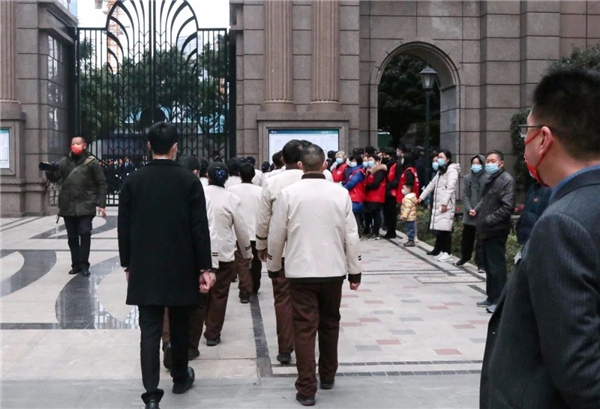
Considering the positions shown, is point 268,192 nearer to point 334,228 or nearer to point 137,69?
point 334,228

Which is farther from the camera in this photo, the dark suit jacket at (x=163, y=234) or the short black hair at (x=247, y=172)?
the short black hair at (x=247, y=172)

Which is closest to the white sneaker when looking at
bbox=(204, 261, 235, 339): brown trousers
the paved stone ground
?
the paved stone ground

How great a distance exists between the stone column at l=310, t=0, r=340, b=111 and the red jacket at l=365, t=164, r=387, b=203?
145 inches

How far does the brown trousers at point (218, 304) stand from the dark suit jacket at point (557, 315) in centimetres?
555

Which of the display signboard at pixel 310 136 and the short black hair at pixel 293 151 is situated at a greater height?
the display signboard at pixel 310 136

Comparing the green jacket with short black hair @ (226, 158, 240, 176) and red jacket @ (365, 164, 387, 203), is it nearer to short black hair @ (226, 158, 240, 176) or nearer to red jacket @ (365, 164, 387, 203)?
short black hair @ (226, 158, 240, 176)

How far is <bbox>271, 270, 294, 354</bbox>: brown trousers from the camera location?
23.5ft

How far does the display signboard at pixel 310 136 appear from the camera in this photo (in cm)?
1930

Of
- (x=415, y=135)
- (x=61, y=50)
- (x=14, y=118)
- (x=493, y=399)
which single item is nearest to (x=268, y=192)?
(x=493, y=399)

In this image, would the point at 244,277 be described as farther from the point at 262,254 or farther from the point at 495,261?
the point at 495,261

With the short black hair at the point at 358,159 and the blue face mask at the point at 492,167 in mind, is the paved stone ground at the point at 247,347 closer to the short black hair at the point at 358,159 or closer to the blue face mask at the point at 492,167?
the blue face mask at the point at 492,167

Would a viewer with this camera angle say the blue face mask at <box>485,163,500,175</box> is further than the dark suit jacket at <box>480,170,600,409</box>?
Yes

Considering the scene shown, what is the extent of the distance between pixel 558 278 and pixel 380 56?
19807 millimetres

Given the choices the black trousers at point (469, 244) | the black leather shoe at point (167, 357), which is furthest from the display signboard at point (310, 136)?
the black leather shoe at point (167, 357)
